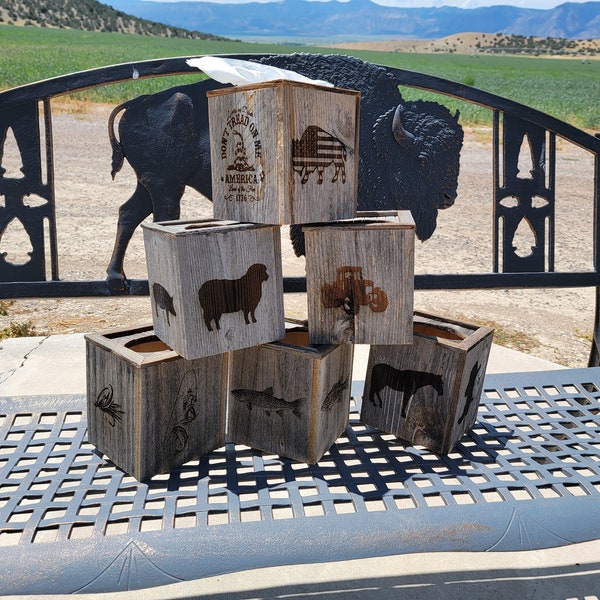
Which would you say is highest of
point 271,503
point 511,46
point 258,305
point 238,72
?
point 511,46

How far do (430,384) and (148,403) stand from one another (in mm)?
698

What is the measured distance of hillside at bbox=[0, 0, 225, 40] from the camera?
73.6 meters

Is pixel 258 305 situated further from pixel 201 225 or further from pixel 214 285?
pixel 201 225

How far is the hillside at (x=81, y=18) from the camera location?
7362 cm

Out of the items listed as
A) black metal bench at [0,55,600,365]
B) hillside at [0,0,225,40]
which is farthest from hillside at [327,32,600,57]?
black metal bench at [0,55,600,365]

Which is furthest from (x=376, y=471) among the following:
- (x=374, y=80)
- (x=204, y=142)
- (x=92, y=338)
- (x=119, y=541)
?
(x=374, y=80)

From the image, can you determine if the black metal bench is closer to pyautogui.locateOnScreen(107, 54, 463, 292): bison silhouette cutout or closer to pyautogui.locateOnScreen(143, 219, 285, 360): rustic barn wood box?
pyautogui.locateOnScreen(107, 54, 463, 292): bison silhouette cutout

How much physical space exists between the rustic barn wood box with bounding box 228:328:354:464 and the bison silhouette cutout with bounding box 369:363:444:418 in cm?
9

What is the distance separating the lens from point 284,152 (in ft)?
5.14

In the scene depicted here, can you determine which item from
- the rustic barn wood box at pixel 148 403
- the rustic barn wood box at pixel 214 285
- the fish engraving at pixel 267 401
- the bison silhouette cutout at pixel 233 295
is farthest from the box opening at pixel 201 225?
the fish engraving at pixel 267 401

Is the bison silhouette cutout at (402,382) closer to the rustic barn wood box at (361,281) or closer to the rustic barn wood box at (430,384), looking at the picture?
the rustic barn wood box at (430,384)

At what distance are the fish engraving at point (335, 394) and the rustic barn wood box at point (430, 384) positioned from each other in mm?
110

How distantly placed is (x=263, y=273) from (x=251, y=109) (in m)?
0.39

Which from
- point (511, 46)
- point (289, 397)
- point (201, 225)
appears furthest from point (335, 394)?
point (511, 46)
